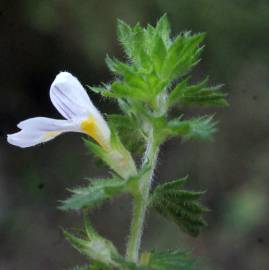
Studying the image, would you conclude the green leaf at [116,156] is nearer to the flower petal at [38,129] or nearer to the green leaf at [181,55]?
the flower petal at [38,129]

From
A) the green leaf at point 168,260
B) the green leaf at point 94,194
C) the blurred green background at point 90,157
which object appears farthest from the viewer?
the blurred green background at point 90,157

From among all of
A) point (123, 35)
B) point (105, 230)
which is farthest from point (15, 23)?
point (123, 35)

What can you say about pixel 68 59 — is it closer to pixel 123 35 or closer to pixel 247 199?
pixel 247 199

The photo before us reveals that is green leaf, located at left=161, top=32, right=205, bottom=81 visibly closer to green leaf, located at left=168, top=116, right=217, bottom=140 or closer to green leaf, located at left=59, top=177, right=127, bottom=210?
green leaf, located at left=168, top=116, right=217, bottom=140

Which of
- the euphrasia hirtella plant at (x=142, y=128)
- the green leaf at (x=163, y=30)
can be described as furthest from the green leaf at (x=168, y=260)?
the green leaf at (x=163, y=30)

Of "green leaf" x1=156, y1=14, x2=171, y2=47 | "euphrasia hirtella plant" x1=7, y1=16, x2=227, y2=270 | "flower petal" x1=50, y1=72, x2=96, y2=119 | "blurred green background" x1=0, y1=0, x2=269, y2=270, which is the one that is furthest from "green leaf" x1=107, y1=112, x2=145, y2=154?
"blurred green background" x1=0, y1=0, x2=269, y2=270

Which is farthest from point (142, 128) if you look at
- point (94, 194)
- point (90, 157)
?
point (90, 157)
